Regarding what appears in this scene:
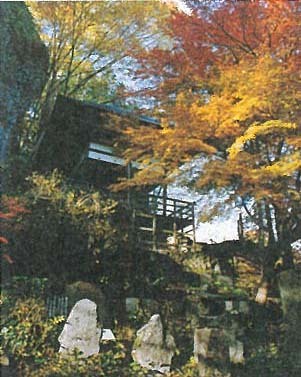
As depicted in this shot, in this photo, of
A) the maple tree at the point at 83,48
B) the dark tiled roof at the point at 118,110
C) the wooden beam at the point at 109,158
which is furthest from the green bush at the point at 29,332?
the dark tiled roof at the point at 118,110

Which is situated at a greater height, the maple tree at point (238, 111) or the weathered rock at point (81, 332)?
the maple tree at point (238, 111)

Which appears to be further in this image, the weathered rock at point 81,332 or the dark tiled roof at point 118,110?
the dark tiled roof at point 118,110

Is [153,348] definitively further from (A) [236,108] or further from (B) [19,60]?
(B) [19,60]

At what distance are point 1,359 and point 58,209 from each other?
0.77 meters

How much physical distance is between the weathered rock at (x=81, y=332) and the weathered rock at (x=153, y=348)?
0.21 m

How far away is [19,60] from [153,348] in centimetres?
180

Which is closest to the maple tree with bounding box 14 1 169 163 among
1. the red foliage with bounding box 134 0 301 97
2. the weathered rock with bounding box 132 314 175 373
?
the red foliage with bounding box 134 0 301 97

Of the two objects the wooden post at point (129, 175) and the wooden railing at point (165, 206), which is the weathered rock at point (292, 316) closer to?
the wooden railing at point (165, 206)

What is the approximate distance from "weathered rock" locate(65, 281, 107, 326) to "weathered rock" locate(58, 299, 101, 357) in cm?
3

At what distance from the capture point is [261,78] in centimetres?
271

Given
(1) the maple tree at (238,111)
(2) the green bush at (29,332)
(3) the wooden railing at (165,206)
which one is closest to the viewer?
(2) the green bush at (29,332)

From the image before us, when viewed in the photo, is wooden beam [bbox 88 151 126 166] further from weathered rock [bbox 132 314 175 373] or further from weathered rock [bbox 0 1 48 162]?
weathered rock [bbox 132 314 175 373]

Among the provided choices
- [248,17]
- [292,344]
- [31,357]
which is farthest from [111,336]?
[248,17]

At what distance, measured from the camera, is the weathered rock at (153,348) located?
2207mm
